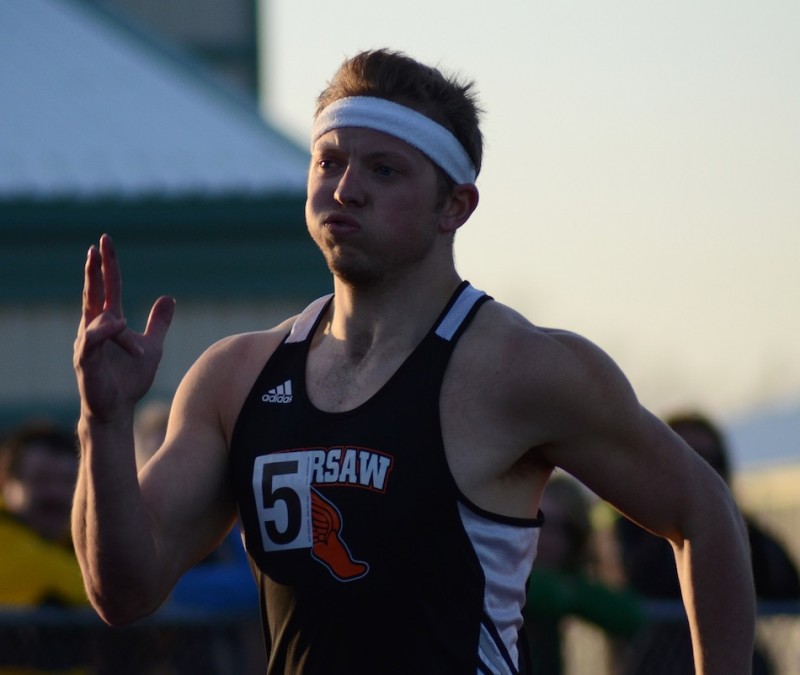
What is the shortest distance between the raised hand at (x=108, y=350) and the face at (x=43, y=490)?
12.3 feet

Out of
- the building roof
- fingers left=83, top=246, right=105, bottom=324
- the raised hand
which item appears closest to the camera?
the raised hand

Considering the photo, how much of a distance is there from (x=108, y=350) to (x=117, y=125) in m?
12.6

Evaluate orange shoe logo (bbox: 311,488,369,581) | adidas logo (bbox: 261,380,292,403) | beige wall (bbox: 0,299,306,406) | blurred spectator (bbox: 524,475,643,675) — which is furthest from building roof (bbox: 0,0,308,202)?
orange shoe logo (bbox: 311,488,369,581)

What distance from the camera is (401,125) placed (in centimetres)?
374

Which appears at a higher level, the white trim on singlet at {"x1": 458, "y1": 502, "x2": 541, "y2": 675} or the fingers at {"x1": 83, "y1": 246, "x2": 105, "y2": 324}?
the fingers at {"x1": 83, "y1": 246, "x2": 105, "y2": 324}

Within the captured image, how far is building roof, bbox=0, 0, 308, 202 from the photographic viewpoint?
49.2 ft

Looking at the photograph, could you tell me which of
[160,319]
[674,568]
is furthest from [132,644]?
[160,319]

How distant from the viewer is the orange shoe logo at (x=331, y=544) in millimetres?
3545

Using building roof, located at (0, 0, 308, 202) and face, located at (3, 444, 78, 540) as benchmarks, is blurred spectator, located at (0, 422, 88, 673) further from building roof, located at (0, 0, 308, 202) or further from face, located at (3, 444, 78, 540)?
building roof, located at (0, 0, 308, 202)

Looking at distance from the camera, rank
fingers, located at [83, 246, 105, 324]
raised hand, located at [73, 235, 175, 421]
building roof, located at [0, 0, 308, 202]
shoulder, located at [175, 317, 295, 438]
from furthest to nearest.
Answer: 1. building roof, located at [0, 0, 308, 202]
2. shoulder, located at [175, 317, 295, 438]
3. fingers, located at [83, 246, 105, 324]
4. raised hand, located at [73, 235, 175, 421]

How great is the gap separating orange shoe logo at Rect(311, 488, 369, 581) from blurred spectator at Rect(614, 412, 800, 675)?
3586mm

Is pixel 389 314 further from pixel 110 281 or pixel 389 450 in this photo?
pixel 110 281

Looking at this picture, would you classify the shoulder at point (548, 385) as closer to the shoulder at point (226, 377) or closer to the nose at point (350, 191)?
the nose at point (350, 191)

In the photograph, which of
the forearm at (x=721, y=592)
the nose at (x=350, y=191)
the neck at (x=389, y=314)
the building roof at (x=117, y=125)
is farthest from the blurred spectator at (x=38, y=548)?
the building roof at (x=117, y=125)
